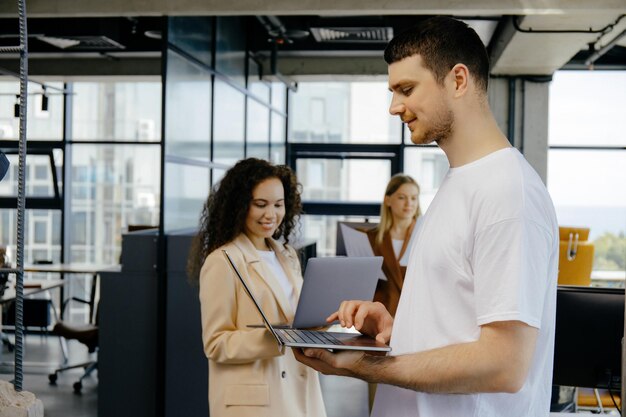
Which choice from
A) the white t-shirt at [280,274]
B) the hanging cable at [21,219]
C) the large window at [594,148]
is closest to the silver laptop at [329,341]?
the hanging cable at [21,219]

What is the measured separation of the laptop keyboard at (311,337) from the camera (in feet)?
4.91

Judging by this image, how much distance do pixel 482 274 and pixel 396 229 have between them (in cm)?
404

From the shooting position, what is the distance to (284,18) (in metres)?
7.66

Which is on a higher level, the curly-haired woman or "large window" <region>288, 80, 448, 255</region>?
"large window" <region>288, 80, 448, 255</region>

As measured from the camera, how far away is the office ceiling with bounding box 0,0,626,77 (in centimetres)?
543

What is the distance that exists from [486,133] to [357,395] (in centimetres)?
568

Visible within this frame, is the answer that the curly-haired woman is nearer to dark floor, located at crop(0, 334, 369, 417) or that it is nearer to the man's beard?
the man's beard

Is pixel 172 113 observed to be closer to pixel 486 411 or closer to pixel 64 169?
pixel 486 411

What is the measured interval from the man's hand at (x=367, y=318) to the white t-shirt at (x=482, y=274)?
0.22 meters

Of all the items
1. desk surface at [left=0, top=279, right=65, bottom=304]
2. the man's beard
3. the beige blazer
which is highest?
the man's beard

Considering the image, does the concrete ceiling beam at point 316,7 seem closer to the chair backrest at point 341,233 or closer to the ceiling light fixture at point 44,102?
the chair backrest at point 341,233

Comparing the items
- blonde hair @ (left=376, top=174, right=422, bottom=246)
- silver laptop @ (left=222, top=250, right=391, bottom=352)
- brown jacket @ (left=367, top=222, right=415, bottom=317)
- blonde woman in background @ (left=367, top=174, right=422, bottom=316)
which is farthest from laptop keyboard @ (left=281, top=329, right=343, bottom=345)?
blonde hair @ (left=376, top=174, right=422, bottom=246)

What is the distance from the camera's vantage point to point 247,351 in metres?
2.46

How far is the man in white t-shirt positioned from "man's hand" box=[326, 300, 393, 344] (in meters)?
0.22
